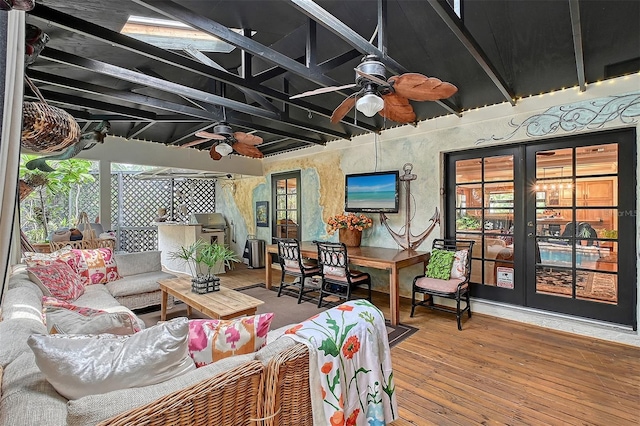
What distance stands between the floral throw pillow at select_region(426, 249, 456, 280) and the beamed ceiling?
5.51ft

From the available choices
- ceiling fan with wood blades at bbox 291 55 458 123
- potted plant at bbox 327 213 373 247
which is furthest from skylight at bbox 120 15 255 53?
potted plant at bbox 327 213 373 247

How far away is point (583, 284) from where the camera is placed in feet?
10.2

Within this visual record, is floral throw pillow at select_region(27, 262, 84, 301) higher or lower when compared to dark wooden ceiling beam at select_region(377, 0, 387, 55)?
lower

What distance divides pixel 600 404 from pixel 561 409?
0.96 ft

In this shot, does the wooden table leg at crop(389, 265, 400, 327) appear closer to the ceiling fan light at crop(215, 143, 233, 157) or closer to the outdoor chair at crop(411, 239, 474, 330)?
the outdoor chair at crop(411, 239, 474, 330)

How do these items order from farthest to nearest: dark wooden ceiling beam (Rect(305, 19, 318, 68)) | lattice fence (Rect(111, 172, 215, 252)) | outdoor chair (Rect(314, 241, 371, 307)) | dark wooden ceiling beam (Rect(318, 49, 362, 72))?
lattice fence (Rect(111, 172, 215, 252)), outdoor chair (Rect(314, 241, 371, 307)), dark wooden ceiling beam (Rect(318, 49, 362, 72)), dark wooden ceiling beam (Rect(305, 19, 318, 68))

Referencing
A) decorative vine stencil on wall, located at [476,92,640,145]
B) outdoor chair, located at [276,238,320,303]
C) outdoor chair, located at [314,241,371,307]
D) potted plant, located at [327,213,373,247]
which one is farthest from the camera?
potted plant, located at [327,213,373,247]

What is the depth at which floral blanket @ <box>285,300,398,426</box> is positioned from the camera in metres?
1.24

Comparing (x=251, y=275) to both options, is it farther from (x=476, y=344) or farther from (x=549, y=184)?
(x=549, y=184)

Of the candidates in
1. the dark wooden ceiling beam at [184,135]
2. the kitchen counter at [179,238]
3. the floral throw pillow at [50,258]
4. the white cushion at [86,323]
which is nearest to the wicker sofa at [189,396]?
the white cushion at [86,323]

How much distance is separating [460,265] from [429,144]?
162 cm

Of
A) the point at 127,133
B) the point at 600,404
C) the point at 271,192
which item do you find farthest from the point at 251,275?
the point at 600,404

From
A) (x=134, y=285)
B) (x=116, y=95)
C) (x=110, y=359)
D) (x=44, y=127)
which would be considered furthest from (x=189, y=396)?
(x=134, y=285)

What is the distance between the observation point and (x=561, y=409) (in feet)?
6.37
